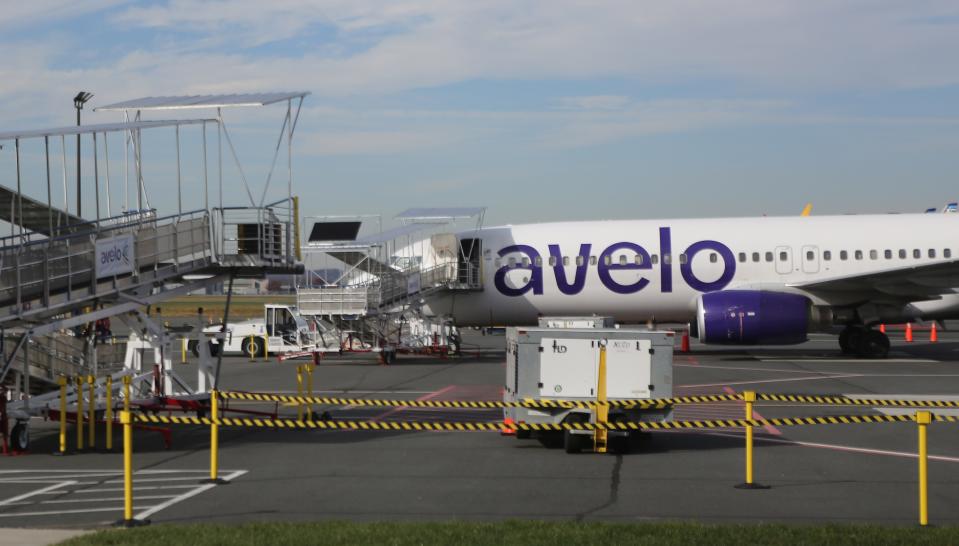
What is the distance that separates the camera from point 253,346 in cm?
3881

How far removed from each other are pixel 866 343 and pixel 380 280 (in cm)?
1437

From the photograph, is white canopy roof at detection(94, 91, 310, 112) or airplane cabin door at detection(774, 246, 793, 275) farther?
airplane cabin door at detection(774, 246, 793, 275)

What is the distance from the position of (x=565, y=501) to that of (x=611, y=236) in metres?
22.5

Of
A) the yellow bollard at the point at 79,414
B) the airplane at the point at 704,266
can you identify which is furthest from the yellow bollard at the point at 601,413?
the airplane at the point at 704,266

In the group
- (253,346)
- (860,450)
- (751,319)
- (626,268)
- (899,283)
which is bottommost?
(253,346)

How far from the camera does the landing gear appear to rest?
31.5 m

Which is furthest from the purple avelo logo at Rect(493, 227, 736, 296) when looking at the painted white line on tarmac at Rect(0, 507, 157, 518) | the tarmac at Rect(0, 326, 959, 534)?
the painted white line on tarmac at Rect(0, 507, 157, 518)

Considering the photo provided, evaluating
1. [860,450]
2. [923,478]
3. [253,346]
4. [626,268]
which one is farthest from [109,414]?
[253,346]

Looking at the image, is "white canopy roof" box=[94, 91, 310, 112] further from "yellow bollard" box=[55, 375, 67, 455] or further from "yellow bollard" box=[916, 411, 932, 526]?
"yellow bollard" box=[916, 411, 932, 526]

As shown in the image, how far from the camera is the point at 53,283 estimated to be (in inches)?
600

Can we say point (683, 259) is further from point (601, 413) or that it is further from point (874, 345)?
point (601, 413)

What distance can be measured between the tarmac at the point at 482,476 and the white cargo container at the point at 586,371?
1.88 feet

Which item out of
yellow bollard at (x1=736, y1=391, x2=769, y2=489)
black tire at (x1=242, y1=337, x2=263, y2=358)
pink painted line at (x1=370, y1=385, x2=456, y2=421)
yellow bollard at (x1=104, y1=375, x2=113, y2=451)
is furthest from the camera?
black tire at (x1=242, y1=337, x2=263, y2=358)

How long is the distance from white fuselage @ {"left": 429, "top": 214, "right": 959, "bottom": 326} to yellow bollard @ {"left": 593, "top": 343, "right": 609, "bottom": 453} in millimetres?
18471
